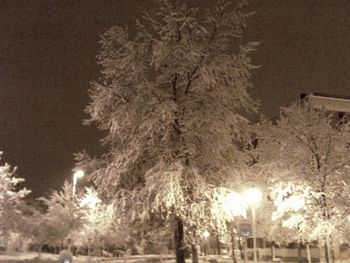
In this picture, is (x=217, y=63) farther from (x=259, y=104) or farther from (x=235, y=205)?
(x=235, y=205)

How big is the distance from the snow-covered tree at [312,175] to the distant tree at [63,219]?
753 inches

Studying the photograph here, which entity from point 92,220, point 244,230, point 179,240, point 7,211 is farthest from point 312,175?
point 7,211

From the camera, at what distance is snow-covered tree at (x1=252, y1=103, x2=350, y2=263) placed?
2181cm

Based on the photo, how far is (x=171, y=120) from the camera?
51.5ft

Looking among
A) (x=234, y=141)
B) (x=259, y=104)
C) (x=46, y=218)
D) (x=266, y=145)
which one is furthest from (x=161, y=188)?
(x=46, y=218)

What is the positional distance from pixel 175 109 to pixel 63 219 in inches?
1145

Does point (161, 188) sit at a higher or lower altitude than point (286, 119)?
lower

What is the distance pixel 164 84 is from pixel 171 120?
1795mm

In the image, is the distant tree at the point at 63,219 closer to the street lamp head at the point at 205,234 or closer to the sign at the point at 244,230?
the street lamp head at the point at 205,234

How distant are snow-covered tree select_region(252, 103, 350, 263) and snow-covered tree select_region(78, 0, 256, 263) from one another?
7537 mm

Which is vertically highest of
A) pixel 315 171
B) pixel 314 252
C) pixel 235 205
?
pixel 315 171

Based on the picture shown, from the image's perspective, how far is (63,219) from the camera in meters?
41.6

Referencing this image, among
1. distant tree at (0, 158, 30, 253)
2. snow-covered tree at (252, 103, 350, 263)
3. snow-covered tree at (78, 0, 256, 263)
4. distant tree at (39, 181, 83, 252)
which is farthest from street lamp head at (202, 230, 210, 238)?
distant tree at (0, 158, 30, 253)

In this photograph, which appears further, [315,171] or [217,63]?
[315,171]
